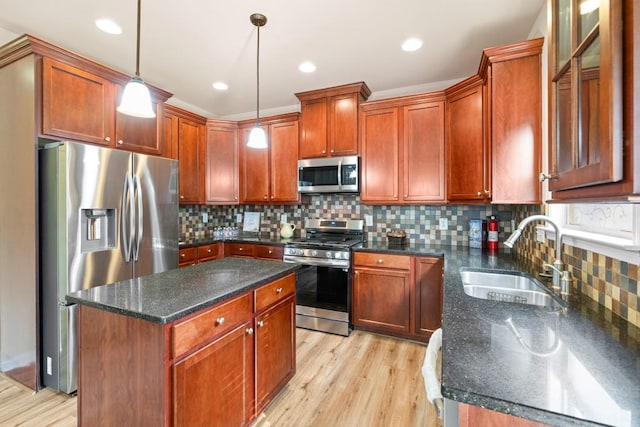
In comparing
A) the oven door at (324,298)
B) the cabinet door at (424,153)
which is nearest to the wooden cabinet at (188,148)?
the oven door at (324,298)

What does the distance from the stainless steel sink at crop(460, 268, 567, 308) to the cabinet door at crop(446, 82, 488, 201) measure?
707 mm

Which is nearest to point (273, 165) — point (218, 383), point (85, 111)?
point (85, 111)

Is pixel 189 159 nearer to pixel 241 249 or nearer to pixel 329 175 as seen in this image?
pixel 241 249

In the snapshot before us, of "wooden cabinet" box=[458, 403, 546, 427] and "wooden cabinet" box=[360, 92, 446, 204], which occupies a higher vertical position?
"wooden cabinet" box=[360, 92, 446, 204]

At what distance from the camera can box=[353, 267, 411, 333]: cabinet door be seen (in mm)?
2758

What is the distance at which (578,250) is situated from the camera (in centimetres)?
144

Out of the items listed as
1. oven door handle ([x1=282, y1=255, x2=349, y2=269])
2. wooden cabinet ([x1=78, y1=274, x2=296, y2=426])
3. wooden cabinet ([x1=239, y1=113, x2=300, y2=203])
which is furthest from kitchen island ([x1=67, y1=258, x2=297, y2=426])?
wooden cabinet ([x1=239, y1=113, x2=300, y2=203])

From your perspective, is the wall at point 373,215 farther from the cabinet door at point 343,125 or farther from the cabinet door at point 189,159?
the cabinet door at point 343,125

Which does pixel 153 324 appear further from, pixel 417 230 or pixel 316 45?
pixel 417 230

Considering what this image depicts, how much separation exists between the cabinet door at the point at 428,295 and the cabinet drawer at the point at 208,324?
68.0 inches

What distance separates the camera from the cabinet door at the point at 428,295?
262cm

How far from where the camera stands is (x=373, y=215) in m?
3.49

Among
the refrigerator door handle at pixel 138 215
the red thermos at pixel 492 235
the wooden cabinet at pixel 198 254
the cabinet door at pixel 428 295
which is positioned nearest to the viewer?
the refrigerator door handle at pixel 138 215

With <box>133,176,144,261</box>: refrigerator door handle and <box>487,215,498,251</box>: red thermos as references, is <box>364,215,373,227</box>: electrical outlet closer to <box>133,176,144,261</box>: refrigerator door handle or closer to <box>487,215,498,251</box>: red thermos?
<box>487,215,498,251</box>: red thermos
